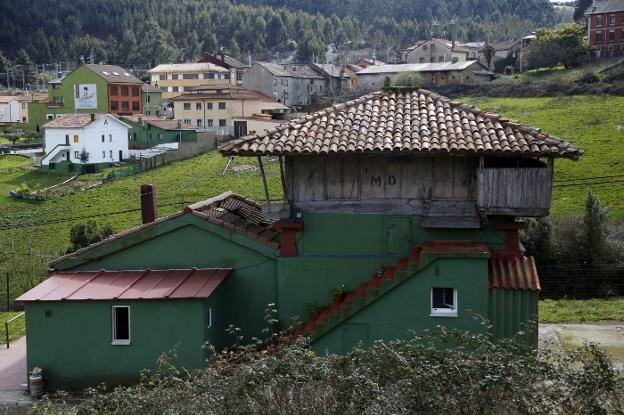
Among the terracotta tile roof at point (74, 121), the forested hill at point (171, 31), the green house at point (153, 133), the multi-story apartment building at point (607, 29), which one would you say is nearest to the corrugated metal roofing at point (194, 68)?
the green house at point (153, 133)

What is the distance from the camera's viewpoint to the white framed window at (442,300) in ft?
51.8

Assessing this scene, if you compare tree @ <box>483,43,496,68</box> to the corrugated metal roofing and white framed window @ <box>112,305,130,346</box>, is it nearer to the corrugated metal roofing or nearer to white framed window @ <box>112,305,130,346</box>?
the corrugated metal roofing

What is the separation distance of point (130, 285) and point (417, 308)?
240 inches

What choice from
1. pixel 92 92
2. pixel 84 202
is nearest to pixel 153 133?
pixel 92 92

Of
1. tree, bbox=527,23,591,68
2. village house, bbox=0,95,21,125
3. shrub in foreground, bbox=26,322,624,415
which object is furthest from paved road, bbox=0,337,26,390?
village house, bbox=0,95,21,125

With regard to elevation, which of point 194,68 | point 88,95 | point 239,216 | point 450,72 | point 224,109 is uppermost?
point 194,68

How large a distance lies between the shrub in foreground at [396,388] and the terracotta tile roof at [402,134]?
596 cm

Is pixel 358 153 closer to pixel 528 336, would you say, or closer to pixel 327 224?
pixel 327 224

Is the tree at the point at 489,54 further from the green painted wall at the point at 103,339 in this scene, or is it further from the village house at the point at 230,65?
the green painted wall at the point at 103,339

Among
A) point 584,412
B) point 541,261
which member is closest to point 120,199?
point 541,261

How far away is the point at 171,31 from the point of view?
163 m

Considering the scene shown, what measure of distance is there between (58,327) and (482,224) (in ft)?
29.9

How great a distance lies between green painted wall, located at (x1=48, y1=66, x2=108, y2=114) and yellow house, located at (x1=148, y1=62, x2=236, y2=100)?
17818 mm

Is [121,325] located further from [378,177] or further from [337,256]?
[378,177]
